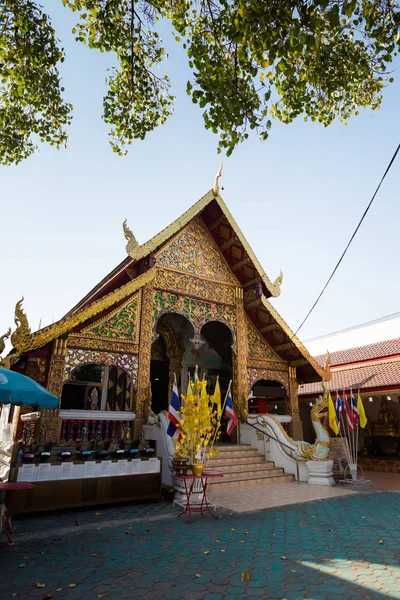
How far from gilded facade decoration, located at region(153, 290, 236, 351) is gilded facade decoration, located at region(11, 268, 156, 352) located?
0.86 meters


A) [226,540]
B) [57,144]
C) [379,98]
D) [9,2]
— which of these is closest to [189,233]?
[57,144]

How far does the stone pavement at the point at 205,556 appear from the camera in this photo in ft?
9.11

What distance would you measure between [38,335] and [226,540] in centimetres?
441

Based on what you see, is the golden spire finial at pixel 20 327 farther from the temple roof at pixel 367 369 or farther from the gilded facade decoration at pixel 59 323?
the temple roof at pixel 367 369

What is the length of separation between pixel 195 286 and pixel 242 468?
4.33m

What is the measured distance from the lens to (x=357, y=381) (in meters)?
12.4

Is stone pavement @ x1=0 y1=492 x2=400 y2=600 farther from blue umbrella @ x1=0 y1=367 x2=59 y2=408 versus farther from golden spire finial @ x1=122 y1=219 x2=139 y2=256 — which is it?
golden spire finial @ x1=122 y1=219 x2=139 y2=256

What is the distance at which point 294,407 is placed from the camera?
10555mm

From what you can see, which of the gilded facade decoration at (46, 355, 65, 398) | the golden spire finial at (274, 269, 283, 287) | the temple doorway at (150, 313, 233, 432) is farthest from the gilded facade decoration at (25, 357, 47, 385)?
the golden spire finial at (274, 269, 283, 287)

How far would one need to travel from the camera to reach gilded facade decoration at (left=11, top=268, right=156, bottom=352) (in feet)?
20.6

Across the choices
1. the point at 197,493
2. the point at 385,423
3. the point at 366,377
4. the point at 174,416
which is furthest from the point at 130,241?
the point at 385,423

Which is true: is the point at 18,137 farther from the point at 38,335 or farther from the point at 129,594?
the point at 129,594

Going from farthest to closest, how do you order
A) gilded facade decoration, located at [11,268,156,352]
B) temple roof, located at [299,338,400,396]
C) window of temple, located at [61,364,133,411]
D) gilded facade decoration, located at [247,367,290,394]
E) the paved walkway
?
temple roof, located at [299,338,400,396] < window of temple, located at [61,364,133,411] < gilded facade decoration, located at [247,367,290,394] < gilded facade decoration, located at [11,268,156,352] < the paved walkway

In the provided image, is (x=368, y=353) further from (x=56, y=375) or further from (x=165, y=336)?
(x=56, y=375)
